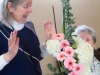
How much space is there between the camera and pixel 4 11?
109 cm

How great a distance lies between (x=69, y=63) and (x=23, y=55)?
33 cm

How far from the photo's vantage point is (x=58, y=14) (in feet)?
7.18

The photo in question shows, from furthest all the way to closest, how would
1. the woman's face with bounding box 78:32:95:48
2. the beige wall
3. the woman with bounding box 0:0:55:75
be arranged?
the beige wall → the woman's face with bounding box 78:32:95:48 → the woman with bounding box 0:0:55:75

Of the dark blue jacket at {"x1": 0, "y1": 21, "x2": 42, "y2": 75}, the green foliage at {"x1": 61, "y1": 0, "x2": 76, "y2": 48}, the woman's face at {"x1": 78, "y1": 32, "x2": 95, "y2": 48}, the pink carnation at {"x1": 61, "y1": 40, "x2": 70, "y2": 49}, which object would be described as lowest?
the woman's face at {"x1": 78, "y1": 32, "x2": 95, "y2": 48}

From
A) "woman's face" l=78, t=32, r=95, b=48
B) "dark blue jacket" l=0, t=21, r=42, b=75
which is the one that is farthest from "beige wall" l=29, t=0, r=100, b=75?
"dark blue jacket" l=0, t=21, r=42, b=75

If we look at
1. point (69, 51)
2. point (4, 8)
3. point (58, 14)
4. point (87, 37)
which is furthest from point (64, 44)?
point (58, 14)

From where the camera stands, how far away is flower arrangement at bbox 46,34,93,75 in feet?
2.93

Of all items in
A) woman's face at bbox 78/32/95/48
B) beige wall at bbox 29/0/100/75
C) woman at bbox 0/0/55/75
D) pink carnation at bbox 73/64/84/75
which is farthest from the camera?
beige wall at bbox 29/0/100/75

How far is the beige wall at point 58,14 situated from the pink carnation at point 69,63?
1.06m

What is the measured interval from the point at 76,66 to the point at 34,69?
14.9 inches

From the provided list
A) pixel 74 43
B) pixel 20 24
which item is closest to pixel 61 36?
pixel 74 43

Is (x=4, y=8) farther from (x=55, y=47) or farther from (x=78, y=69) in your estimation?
(x=78, y=69)

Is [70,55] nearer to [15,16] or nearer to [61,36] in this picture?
[61,36]

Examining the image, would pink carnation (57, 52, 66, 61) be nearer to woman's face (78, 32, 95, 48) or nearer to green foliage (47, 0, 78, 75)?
green foliage (47, 0, 78, 75)
